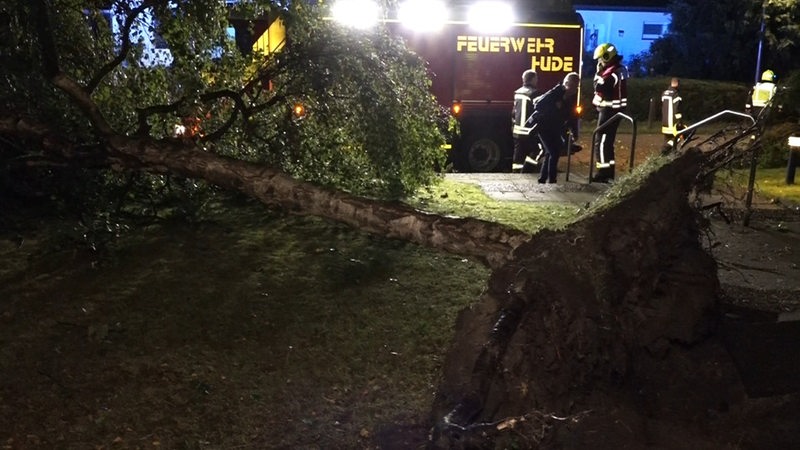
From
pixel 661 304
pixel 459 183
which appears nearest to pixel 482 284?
pixel 661 304

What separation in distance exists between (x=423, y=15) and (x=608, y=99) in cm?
280

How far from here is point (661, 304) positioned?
408cm

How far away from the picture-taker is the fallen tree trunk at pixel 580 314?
3.44m

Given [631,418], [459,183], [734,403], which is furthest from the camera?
[459,183]

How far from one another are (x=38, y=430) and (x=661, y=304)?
299cm

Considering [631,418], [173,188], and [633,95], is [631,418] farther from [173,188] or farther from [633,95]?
[633,95]

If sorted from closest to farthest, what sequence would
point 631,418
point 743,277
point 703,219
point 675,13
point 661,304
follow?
1. point 631,418
2. point 661,304
3. point 703,219
4. point 743,277
5. point 675,13

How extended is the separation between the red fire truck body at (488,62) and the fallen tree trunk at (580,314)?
294 inches

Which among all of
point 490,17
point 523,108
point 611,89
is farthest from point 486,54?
point 611,89

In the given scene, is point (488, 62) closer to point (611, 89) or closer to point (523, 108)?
point (523, 108)

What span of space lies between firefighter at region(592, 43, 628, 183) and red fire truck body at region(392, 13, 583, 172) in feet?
3.85

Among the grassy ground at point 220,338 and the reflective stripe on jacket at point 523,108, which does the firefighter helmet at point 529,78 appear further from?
the grassy ground at point 220,338

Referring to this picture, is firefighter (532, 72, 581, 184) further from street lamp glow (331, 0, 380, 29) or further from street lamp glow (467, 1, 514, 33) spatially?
street lamp glow (331, 0, 380, 29)

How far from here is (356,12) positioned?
21.9ft
